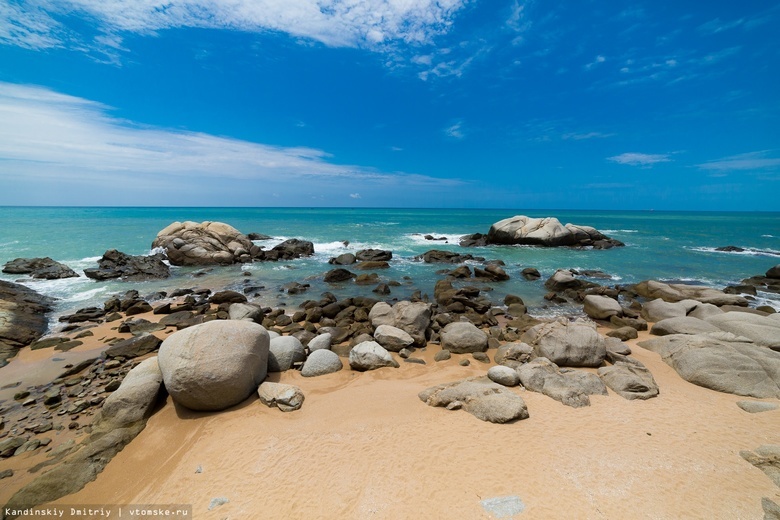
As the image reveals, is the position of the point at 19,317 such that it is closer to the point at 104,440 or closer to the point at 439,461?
the point at 104,440

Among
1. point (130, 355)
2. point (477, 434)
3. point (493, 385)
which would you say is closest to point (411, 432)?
point (477, 434)

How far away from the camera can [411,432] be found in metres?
5.70

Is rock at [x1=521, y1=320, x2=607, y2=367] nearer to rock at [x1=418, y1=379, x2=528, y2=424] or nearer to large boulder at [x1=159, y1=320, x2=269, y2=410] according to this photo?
rock at [x1=418, y1=379, x2=528, y2=424]

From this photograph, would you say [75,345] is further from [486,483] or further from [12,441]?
[486,483]

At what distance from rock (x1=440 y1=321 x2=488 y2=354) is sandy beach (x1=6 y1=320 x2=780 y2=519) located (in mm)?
2899

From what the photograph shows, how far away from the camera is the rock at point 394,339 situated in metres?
9.88

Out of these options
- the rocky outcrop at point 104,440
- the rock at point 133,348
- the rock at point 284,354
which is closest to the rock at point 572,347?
the rock at point 284,354

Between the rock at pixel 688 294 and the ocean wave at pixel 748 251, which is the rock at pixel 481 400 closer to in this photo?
the rock at pixel 688 294

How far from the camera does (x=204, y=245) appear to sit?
2527cm

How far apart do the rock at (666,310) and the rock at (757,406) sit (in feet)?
22.6

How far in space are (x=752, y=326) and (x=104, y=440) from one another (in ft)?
53.5

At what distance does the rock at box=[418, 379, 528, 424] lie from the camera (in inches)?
235

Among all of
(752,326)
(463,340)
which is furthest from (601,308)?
(463,340)

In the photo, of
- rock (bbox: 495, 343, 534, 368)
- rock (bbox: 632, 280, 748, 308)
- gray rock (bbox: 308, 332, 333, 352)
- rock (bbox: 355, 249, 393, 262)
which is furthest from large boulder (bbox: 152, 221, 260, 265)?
rock (bbox: 632, 280, 748, 308)
